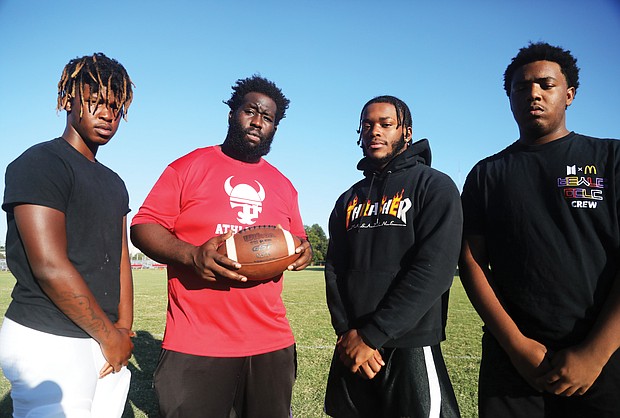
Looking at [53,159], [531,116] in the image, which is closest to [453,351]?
[531,116]

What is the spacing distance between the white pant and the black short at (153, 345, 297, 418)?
0.46 metres

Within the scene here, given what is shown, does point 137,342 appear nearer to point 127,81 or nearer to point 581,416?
point 127,81

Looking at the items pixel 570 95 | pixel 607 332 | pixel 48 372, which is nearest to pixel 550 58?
pixel 570 95

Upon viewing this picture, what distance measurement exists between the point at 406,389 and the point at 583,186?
141cm

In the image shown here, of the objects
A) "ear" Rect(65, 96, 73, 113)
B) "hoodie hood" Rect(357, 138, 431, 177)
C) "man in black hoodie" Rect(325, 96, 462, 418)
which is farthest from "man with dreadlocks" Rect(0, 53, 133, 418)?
"hoodie hood" Rect(357, 138, 431, 177)

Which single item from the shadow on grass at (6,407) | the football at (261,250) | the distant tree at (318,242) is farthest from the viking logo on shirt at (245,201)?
the distant tree at (318,242)

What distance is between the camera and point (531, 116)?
242 centimetres

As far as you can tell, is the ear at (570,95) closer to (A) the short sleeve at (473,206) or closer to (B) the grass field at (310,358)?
(A) the short sleeve at (473,206)

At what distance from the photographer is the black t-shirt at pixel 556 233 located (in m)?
2.16

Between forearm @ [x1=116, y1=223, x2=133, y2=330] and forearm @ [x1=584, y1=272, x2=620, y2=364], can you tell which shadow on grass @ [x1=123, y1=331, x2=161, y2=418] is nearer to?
forearm @ [x1=116, y1=223, x2=133, y2=330]

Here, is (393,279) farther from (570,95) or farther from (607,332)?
(570,95)

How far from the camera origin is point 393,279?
249 centimetres

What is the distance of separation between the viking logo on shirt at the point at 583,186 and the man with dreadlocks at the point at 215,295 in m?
1.61

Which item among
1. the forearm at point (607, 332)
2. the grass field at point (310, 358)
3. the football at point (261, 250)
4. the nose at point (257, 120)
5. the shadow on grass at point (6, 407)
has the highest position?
the nose at point (257, 120)
